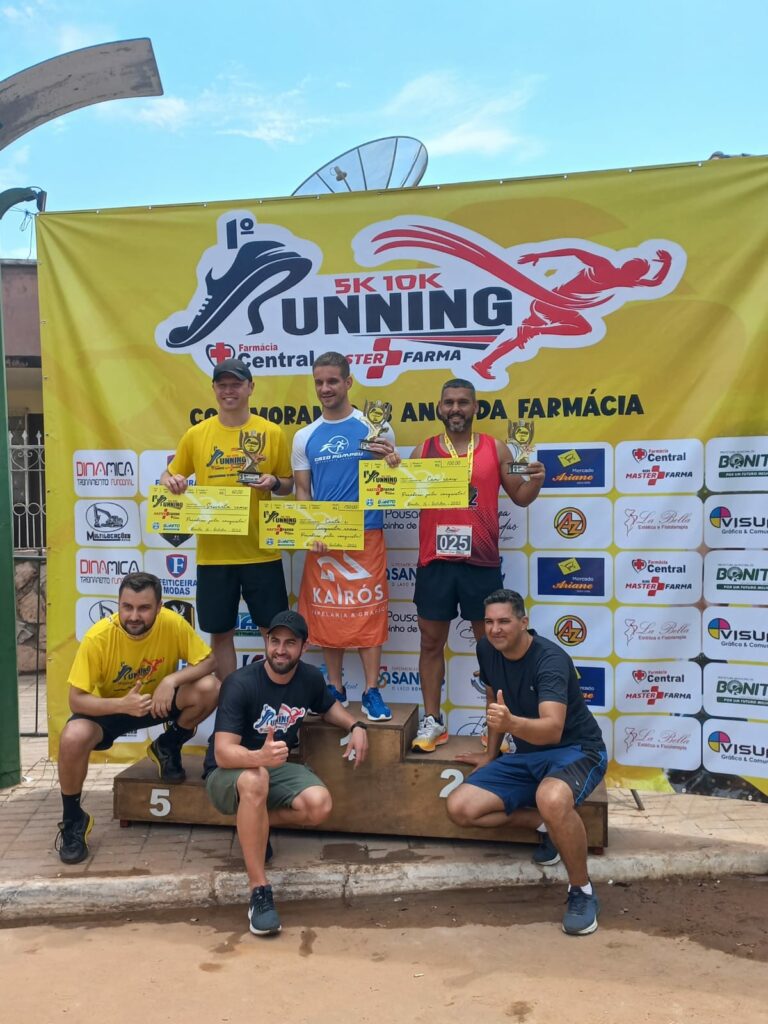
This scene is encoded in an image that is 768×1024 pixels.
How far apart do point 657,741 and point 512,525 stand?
1416 mm

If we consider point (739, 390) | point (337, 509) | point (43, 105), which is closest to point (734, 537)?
point (739, 390)

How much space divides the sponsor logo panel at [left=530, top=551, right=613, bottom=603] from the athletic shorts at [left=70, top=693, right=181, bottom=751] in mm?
2061

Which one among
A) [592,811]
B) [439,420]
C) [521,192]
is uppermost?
[521,192]

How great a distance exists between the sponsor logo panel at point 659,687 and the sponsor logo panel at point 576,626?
0.55ft

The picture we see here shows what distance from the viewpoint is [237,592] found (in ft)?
15.4

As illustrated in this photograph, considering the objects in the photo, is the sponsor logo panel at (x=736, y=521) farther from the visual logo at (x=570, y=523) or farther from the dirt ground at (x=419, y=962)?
the dirt ground at (x=419, y=962)

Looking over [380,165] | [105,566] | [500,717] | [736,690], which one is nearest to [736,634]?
[736,690]

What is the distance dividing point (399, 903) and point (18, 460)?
23.1 feet

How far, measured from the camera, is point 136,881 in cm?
387

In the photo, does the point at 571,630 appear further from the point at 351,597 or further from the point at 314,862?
the point at 314,862

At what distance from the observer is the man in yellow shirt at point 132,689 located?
13.5 feet

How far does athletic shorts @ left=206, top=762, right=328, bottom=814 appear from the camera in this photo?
3783 mm

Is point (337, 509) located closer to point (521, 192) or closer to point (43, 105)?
point (521, 192)

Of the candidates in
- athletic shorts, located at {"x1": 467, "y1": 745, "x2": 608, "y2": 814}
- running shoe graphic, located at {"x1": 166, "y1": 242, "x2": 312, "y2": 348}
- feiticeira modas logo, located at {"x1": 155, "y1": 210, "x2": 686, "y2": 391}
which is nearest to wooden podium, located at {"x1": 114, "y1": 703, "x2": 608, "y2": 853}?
athletic shorts, located at {"x1": 467, "y1": 745, "x2": 608, "y2": 814}
